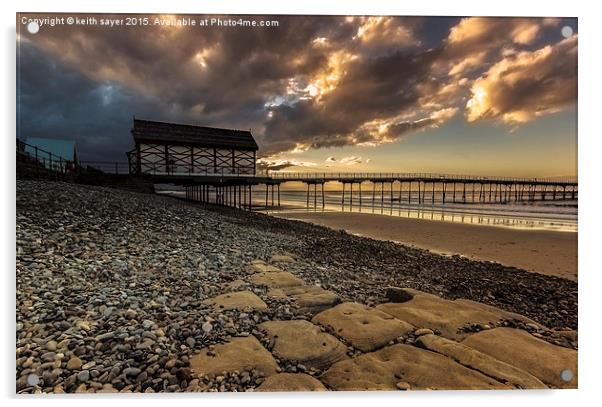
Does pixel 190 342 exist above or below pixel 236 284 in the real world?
below

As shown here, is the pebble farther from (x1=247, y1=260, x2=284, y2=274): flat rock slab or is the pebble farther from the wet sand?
the wet sand

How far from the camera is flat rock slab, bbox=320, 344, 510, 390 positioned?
2.92 m

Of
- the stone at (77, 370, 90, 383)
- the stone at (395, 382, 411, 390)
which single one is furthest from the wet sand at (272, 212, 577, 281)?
the stone at (77, 370, 90, 383)

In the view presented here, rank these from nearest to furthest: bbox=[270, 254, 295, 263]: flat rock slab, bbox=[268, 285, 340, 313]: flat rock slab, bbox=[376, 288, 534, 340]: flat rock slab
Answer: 1. bbox=[376, 288, 534, 340]: flat rock slab
2. bbox=[268, 285, 340, 313]: flat rock slab
3. bbox=[270, 254, 295, 263]: flat rock slab

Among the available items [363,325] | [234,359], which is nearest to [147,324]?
[234,359]

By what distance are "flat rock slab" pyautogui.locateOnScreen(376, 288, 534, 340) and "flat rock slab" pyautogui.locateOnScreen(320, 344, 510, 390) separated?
0.48 meters

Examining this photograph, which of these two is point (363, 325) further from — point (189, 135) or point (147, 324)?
point (189, 135)

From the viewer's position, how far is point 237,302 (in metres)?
3.80

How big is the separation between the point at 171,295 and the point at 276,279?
1.58 metres

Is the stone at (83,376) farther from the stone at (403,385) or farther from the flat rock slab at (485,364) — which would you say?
the flat rock slab at (485,364)

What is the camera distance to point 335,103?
6000 mm

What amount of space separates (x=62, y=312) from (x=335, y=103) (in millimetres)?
5329
